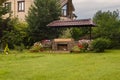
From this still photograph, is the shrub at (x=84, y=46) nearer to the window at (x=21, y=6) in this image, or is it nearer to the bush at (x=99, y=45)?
the bush at (x=99, y=45)

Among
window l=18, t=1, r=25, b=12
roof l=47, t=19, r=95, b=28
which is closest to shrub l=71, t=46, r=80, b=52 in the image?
roof l=47, t=19, r=95, b=28

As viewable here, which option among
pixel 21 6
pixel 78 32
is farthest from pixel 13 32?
pixel 21 6

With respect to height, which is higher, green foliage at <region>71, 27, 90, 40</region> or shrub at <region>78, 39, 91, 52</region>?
green foliage at <region>71, 27, 90, 40</region>

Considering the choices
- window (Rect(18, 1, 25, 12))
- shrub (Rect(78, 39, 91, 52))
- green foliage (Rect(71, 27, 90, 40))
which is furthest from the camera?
window (Rect(18, 1, 25, 12))

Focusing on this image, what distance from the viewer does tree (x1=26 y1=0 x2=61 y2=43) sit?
4200 centimetres

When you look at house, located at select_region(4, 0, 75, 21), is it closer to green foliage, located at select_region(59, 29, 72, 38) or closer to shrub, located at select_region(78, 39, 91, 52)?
green foliage, located at select_region(59, 29, 72, 38)

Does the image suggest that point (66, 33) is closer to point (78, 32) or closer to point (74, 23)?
point (78, 32)

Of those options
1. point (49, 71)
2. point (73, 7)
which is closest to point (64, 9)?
point (73, 7)

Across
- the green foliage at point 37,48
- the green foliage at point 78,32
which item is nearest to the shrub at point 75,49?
the green foliage at point 37,48

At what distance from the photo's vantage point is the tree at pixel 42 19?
4200cm

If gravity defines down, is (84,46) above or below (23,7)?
below

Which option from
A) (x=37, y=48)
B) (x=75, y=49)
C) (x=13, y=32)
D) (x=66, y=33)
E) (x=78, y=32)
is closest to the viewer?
(x=75, y=49)

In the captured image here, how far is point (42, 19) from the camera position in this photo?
42406 millimetres

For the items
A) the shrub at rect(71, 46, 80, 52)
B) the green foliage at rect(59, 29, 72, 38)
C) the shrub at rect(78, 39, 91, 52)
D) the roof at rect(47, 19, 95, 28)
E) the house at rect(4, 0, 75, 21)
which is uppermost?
the house at rect(4, 0, 75, 21)
